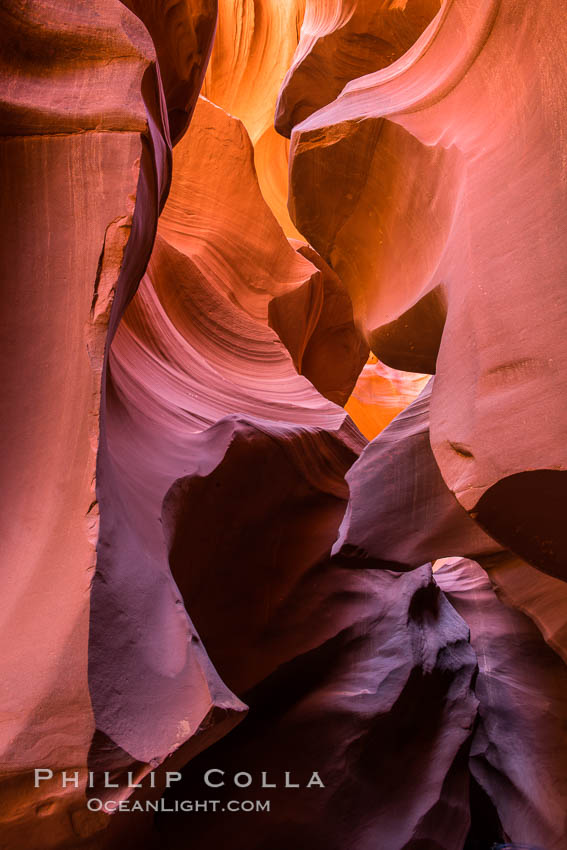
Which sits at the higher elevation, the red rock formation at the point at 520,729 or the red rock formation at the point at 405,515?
the red rock formation at the point at 405,515

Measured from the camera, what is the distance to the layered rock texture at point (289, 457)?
1.45 metres

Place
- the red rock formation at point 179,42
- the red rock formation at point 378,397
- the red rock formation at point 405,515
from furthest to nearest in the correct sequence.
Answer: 1. the red rock formation at point 378,397
2. the red rock formation at point 179,42
3. the red rock formation at point 405,515

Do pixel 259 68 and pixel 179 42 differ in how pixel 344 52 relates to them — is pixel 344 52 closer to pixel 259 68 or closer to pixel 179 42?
pixel 179 42

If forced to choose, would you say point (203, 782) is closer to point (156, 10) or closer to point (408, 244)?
point (408, 244)

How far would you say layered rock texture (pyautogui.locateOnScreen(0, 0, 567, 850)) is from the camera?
1.45 m

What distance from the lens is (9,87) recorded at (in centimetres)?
195

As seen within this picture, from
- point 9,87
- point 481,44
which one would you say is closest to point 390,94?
point 481,44

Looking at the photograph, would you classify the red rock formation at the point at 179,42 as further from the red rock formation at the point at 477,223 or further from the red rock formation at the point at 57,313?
the red rock formation at the point at 477,223

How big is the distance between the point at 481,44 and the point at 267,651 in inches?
92.5

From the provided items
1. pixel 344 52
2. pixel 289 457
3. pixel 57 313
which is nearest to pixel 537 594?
pixel 289 457

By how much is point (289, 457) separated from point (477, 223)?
1.61 m

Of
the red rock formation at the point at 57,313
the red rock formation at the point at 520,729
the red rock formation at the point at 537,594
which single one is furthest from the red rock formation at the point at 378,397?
the red rock formation at the point at 57,313

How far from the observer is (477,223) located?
5.26ft

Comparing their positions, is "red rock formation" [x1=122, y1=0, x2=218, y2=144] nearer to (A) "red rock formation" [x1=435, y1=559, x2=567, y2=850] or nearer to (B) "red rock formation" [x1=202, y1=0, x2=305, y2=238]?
(A) "red rock formation" [x1=435, y1=559, x2=567, y2=850]
